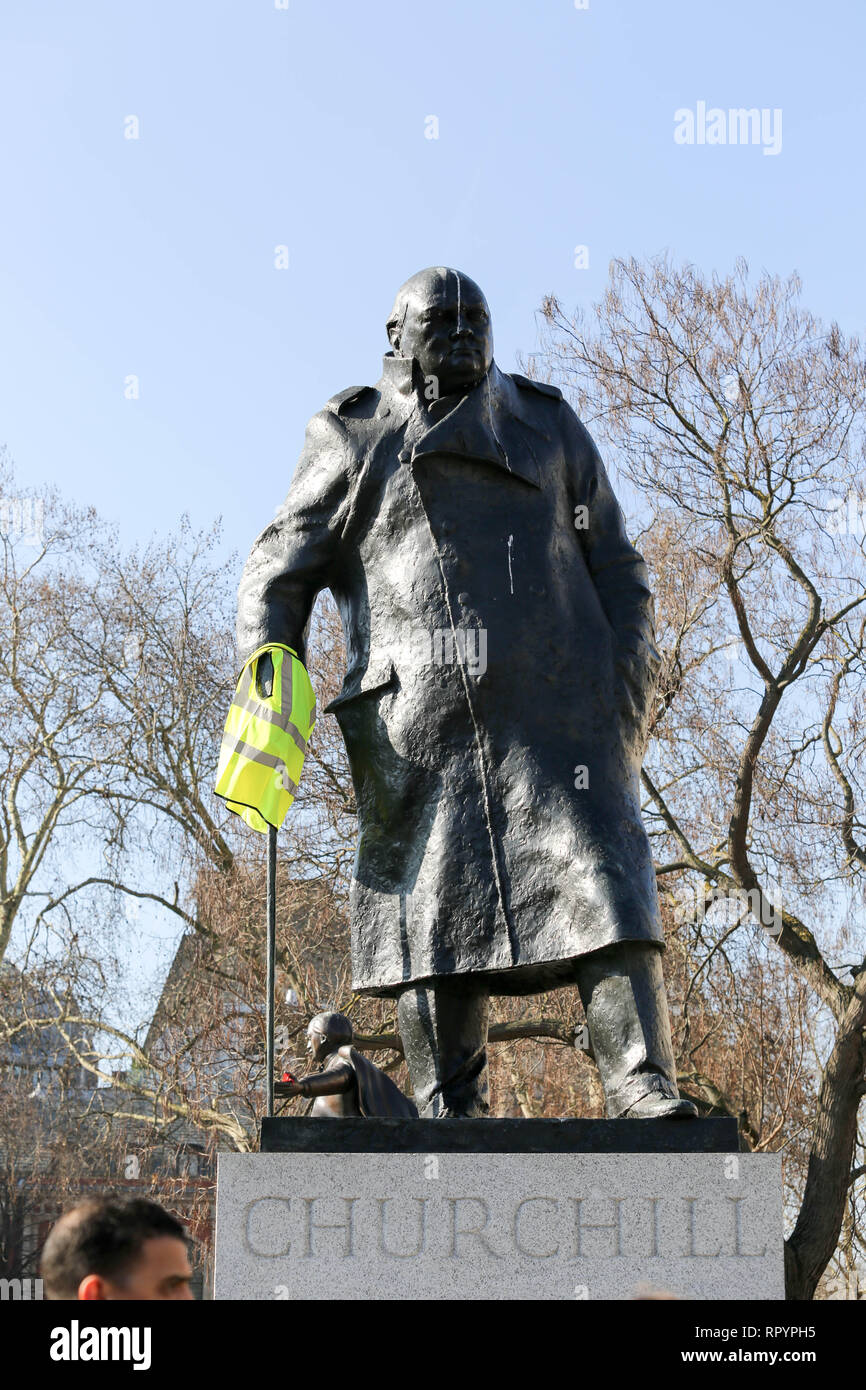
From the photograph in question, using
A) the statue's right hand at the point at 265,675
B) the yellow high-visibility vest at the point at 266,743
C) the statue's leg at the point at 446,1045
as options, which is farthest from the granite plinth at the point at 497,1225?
the statue's right hand at the point at 265,675

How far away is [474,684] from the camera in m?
5.37

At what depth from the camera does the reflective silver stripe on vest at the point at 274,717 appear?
544 centimetres

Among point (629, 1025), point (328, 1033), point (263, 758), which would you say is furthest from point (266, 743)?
point (328, 1033)

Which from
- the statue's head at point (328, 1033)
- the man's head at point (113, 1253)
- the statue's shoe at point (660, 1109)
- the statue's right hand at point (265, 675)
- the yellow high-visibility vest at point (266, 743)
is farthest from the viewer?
the statue's head at point (328, 1033)

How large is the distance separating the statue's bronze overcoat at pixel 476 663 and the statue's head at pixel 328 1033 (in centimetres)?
162

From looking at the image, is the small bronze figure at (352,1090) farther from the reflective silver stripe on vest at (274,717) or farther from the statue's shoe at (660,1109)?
the statue's shoe at (660,1109)

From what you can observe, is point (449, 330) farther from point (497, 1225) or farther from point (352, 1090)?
point (497, 1225)

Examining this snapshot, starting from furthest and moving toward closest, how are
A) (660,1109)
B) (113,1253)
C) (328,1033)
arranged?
Result: (328,1033)
(660,1109)
(113,1253)

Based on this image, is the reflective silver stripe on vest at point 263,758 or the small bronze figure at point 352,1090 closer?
the reflective silver stripe on vest at point 263,758

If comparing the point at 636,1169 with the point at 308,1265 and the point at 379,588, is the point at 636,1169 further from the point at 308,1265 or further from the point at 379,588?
the point at 379,588

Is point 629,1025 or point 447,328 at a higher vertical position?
point 447,328

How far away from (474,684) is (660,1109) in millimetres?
1362

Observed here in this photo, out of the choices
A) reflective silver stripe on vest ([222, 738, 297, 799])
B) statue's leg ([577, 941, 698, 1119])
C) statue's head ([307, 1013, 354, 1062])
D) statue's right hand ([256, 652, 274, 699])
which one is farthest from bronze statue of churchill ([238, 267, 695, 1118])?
statue's head ([307, 1013, 354, 1062])

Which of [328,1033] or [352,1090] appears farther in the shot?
[328,1033]
